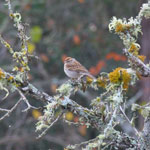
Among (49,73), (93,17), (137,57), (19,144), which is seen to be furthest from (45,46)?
(137,57)

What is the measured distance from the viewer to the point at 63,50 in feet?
39.5

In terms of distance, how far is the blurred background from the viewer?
443 inches

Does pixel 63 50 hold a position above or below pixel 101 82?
above

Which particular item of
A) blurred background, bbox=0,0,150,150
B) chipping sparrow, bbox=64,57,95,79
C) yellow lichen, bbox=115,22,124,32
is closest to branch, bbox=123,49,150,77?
yellow lichen, bbox=115,22,124,32

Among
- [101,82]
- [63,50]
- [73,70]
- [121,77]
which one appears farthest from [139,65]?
A: [63,50]

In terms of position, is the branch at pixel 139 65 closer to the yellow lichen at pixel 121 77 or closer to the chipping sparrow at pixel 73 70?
the yellow lichen at pixel 121 77

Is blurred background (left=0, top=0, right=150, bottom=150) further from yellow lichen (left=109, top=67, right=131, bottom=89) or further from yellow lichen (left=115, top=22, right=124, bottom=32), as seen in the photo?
yellow lichen (left=109, top=67, right=131, bottom=89)

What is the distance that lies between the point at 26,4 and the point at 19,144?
3666 mm

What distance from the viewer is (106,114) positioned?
2982mm

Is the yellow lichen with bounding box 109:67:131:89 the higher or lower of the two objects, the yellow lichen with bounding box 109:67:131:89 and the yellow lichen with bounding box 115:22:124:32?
the lower

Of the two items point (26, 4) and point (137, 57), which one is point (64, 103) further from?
point (26, 4)

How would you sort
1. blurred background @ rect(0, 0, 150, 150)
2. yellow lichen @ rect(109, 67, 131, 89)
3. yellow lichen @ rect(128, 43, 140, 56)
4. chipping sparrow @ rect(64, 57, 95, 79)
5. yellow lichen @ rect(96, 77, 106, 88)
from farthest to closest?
blurred background @ rect(0, 0, 150, 150)
chipping sparrow @ rect(64, 57, 95, 79)
yellow lichen @ rect(96, 77, 106, 88)
yellow lichen @ rect(128, 43, 140, 56)
yellow lichen @ rect(109, 67, 131, 89)

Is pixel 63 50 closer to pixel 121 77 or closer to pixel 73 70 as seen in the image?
pixel 73 70

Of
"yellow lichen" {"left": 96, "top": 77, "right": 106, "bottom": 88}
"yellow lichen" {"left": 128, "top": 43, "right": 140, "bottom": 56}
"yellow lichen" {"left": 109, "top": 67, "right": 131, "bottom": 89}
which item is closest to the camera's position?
"yellow lichen" {"left": 109, "top": 67, "right": 131, "bottom": 89}
